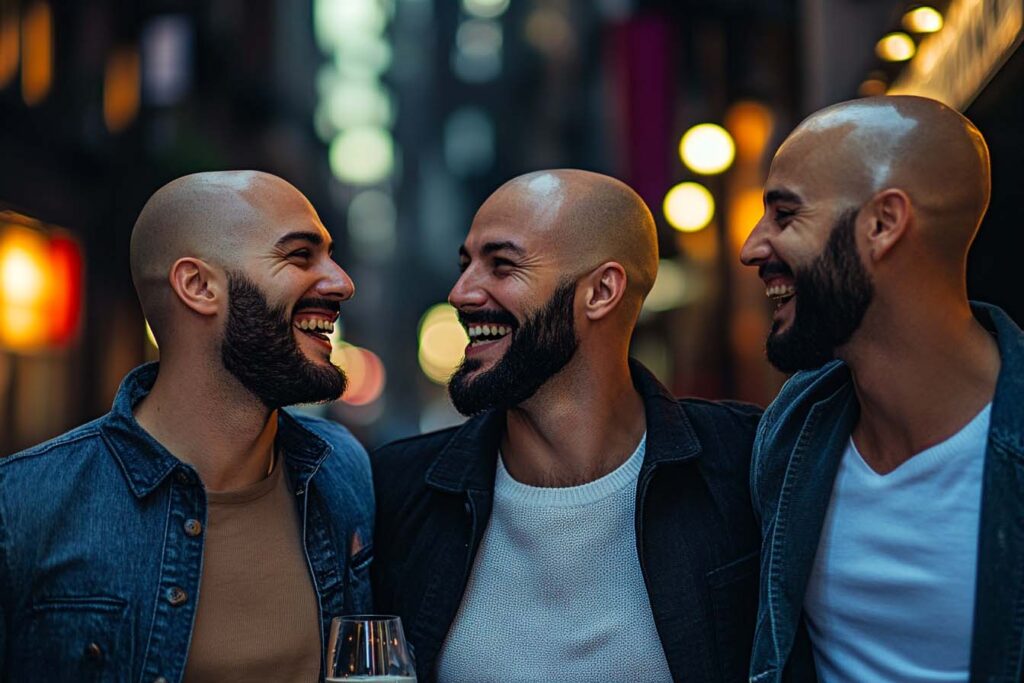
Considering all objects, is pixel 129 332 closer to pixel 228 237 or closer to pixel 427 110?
pixel 228 237

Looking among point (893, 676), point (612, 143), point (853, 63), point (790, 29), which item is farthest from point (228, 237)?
point (612, 143)

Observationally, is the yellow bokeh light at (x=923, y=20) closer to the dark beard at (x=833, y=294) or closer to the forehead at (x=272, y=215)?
the dark beard at (x=833, y=294)

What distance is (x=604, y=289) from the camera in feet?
17.3

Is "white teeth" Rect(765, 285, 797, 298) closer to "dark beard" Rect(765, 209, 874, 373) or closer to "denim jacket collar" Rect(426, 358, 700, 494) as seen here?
"dark beard" Rect(765, 209, 874, 373)

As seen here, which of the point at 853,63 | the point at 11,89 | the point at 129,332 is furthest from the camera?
the point at 129,332

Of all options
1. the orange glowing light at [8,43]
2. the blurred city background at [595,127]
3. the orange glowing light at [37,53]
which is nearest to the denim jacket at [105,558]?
the blurred city background at [595,127]

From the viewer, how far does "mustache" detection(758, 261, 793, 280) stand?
4203mm

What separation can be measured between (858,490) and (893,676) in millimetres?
588

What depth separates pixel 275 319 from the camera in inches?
190

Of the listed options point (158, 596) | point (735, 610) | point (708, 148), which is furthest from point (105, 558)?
point (708, 148)

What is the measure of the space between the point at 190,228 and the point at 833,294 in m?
2.48

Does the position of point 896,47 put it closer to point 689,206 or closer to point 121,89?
point 689,206

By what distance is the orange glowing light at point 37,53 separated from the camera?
15.8 m

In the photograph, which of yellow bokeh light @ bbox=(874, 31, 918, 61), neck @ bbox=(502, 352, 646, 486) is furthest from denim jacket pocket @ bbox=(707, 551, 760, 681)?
yellow bokeh light @ bbox=(874, 31, 918, 61)
